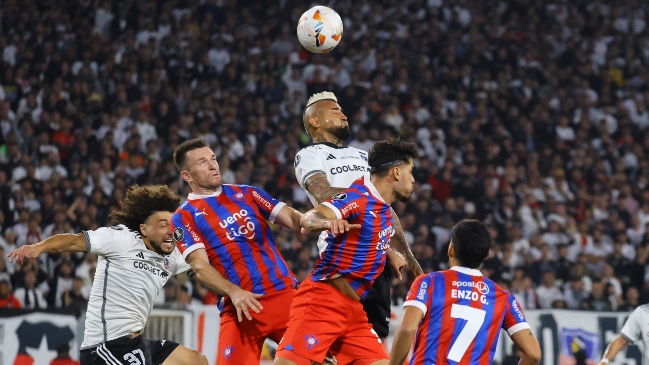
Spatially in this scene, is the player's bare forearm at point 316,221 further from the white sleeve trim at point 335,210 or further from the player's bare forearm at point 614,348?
the player's bare forearm at point 614,348

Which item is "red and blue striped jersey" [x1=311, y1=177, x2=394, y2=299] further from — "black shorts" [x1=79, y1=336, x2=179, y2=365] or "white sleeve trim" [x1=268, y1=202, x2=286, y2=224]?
"black shorts" [x1=79, y1=336, x2=179, y2=365]

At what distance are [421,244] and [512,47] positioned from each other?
7.11 metres

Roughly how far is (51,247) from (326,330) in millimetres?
2027

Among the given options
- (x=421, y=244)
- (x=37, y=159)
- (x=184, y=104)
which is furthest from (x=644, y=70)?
(x=37, y=159)

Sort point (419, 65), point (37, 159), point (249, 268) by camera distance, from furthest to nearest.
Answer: point (419, 65) → point (37, 159) → point (249, 268)

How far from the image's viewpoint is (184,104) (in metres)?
14.4

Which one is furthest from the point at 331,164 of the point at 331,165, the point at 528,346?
the point at 528,346

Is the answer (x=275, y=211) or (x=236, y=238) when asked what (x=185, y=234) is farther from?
(x=275, y=211)

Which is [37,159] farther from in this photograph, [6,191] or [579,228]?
[579,228]

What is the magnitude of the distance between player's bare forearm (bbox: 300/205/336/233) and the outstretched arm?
6.40 ft

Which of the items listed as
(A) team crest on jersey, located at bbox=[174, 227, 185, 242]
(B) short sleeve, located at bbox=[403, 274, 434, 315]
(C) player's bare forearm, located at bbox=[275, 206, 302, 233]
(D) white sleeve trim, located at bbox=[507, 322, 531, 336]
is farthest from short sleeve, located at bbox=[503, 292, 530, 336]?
(A) team crest on jersey, located at bbox=[174, 227, 185, 242]

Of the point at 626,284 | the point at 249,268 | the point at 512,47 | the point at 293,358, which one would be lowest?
the point at 626,284

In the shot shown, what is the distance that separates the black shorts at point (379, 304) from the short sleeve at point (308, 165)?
2.77 feet

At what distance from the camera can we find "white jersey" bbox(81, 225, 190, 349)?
634 centimetres
